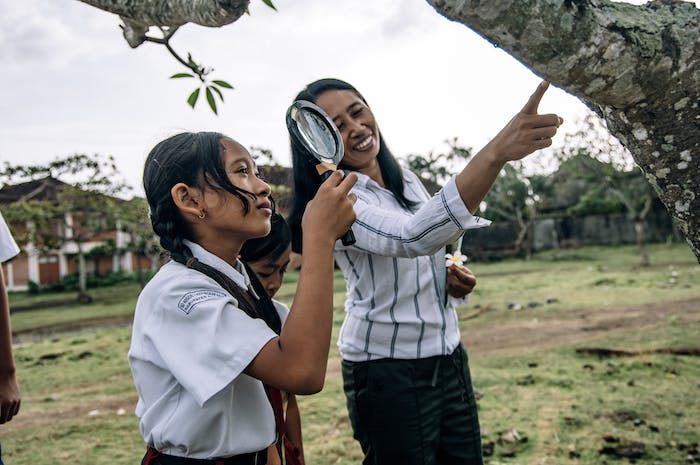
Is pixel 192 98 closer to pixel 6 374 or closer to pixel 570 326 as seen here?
pixel 6 374

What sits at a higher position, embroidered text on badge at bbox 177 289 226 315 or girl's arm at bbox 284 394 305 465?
embroidered text on badge at bbox 177 289 226 315

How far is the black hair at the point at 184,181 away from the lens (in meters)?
1.52

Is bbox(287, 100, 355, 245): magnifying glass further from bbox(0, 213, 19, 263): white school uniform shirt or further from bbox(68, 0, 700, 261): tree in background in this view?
bbox(0, 213, 19, 263): white school uniform shirt

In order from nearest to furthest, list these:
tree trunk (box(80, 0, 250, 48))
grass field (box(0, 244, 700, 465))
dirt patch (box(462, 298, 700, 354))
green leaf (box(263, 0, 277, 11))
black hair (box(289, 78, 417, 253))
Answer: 1. tree trunk (box(80, 0, 250, 48))
2. green leaf (box(263, 0, 277, 11))
3. black hair (box(289, 78, 417, 253))
4. grass field (box(0, 244, 700, 465))
5. dirt patch (box(462, 298, 700, 354))

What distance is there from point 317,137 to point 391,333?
0.70 metres

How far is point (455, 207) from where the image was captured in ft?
5.35

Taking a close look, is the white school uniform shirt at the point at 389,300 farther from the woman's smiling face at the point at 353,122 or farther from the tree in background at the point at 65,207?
the tree in background at the point at 65,207

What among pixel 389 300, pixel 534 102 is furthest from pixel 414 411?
pixel 534 102

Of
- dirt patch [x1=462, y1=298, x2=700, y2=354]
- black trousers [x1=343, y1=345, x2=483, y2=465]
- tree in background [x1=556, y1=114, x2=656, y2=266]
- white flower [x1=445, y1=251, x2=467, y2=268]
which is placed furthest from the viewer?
tree in background [x1=556, y1=114, x2=656, y2=266]

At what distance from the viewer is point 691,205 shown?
1451 mm

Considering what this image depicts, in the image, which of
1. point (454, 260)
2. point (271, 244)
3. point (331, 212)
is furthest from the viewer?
point (271, 244)

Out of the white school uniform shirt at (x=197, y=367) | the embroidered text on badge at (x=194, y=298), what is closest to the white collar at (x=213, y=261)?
the white school uniform shirt at (x=197, y=367)

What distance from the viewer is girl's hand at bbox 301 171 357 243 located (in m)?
1.43

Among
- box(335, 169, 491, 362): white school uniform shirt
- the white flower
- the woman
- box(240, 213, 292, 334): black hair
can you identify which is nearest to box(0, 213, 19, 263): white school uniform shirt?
box(240, 213, 292, 334): black hair
